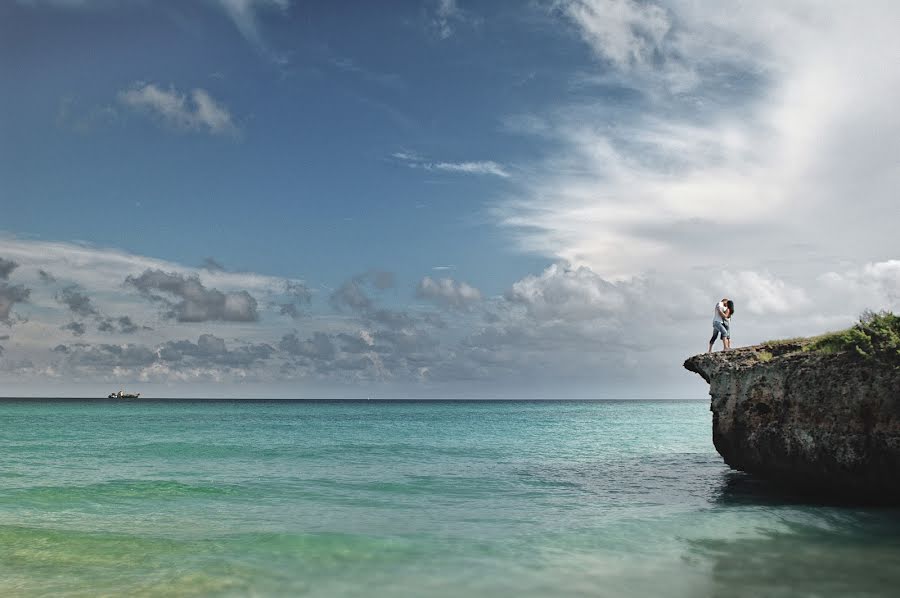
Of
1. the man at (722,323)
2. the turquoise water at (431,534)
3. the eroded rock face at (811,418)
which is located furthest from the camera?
the man at (722,323)

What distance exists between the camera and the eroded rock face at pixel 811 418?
15312 mm

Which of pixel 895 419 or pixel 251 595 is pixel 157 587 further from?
pixel 895 419

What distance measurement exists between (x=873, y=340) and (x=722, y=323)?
23.0 ft

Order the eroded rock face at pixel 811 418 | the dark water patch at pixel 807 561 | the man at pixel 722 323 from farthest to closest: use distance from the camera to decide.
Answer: the man at pixel 722 323 < the eroded rock face at pixel 811 418 < the dark water patch at pixel 807 561

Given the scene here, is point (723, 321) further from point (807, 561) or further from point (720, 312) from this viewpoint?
point (807, 561)

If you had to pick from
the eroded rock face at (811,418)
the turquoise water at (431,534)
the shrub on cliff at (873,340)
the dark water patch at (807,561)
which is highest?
the shrub on cliff at (873,340)

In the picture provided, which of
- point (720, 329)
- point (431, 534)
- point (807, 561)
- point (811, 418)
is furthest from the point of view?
point (720, 329)

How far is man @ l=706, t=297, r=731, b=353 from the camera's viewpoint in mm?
22703

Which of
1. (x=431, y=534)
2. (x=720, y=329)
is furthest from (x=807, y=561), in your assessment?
(x=720, y=329)

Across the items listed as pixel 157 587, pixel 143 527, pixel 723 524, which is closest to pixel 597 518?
pixel 723 524

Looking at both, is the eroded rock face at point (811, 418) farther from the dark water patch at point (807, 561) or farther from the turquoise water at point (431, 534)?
the dark water patch at point (807, 561)

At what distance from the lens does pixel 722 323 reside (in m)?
22.9

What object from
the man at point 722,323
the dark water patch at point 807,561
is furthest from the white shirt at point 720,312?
the dark water patch at point 807,561

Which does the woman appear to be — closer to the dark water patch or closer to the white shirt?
the white shirt
